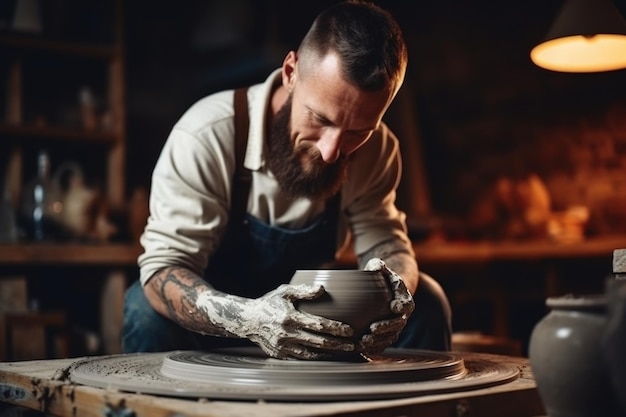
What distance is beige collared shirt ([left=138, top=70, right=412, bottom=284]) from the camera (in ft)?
7.57

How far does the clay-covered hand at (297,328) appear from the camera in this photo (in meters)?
1.72

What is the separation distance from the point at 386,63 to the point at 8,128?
7.45 feet

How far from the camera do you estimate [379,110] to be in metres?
2.21

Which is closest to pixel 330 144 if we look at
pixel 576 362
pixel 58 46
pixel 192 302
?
pixel 192 302

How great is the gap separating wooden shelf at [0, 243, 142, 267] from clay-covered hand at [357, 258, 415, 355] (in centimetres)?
207

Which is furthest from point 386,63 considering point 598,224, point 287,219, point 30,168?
point 598,224

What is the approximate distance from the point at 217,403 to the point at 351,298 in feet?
1.40

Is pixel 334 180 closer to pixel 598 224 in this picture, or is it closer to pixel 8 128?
pixel 8 128

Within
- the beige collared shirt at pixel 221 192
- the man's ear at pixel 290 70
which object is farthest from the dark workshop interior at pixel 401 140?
the man's ear at pixel 290 70

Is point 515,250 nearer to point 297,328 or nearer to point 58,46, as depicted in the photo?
point 58,46

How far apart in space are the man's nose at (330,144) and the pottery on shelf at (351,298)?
1.47 ft

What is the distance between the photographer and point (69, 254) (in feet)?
11.8

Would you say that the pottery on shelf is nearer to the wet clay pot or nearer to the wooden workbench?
the wooden workbench

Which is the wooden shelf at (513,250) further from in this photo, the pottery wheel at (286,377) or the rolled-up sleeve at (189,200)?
the pottery wheel at (286,377)
